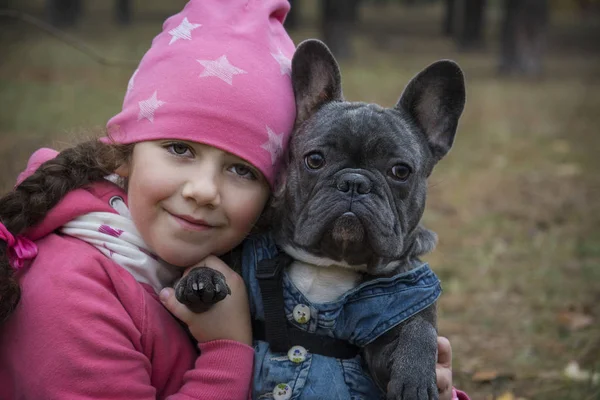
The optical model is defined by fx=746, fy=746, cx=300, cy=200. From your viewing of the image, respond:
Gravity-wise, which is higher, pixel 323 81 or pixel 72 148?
pixel 323 81

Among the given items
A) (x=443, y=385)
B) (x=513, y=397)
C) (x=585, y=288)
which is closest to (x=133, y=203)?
(x=443, y=385)

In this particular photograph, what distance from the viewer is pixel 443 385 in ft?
8.42

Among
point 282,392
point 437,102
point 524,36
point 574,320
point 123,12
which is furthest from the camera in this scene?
point 123,12

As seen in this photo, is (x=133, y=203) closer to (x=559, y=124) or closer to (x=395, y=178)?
(x=395, y=178)

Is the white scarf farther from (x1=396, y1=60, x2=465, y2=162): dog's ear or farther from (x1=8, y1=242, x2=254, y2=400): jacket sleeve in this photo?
(x1=396, y1=60, x2=465, y2=162): dog's ear

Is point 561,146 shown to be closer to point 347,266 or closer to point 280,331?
point 347,266

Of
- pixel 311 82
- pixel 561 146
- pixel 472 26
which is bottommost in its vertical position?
pixel 472 26

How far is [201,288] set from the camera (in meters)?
2.34

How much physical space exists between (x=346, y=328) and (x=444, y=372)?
398mm

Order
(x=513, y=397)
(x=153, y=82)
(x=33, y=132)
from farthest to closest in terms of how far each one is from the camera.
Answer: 1. (x=33, y=132)
2. (x=513, y=397)
3. (x=153, y=82)

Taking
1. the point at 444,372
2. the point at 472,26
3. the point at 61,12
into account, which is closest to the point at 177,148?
the point at 444,372

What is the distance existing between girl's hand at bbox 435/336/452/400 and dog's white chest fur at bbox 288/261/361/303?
0.41m

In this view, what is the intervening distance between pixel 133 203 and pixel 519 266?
14.0 ft

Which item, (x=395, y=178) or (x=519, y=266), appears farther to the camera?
(x=519, y=266)
